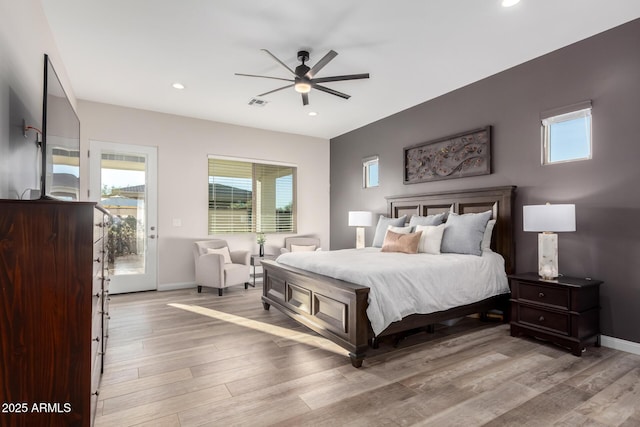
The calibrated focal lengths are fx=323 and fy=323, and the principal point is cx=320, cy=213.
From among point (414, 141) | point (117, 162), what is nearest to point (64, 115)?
point (117, 162)

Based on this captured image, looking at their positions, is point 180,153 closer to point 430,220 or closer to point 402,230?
point 402,230

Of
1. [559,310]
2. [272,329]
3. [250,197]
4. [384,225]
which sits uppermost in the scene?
[250,197]

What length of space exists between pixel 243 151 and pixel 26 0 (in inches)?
149

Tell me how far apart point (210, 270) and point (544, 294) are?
13.8 ft

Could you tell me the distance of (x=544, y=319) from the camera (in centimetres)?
295

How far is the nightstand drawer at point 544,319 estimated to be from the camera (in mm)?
2818

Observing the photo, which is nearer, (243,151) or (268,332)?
(268,332)

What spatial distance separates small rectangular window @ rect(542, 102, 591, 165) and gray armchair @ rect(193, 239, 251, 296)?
4.32 metres

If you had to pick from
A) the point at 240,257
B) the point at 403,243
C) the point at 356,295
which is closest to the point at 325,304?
the point at 356,295

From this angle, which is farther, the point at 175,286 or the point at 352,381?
the point at 175,286

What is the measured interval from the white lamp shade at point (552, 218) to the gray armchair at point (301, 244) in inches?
147

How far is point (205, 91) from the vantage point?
4426mm

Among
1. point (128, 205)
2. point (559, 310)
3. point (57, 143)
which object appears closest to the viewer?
point (57, 143)

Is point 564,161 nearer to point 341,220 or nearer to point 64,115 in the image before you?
point 341,220
